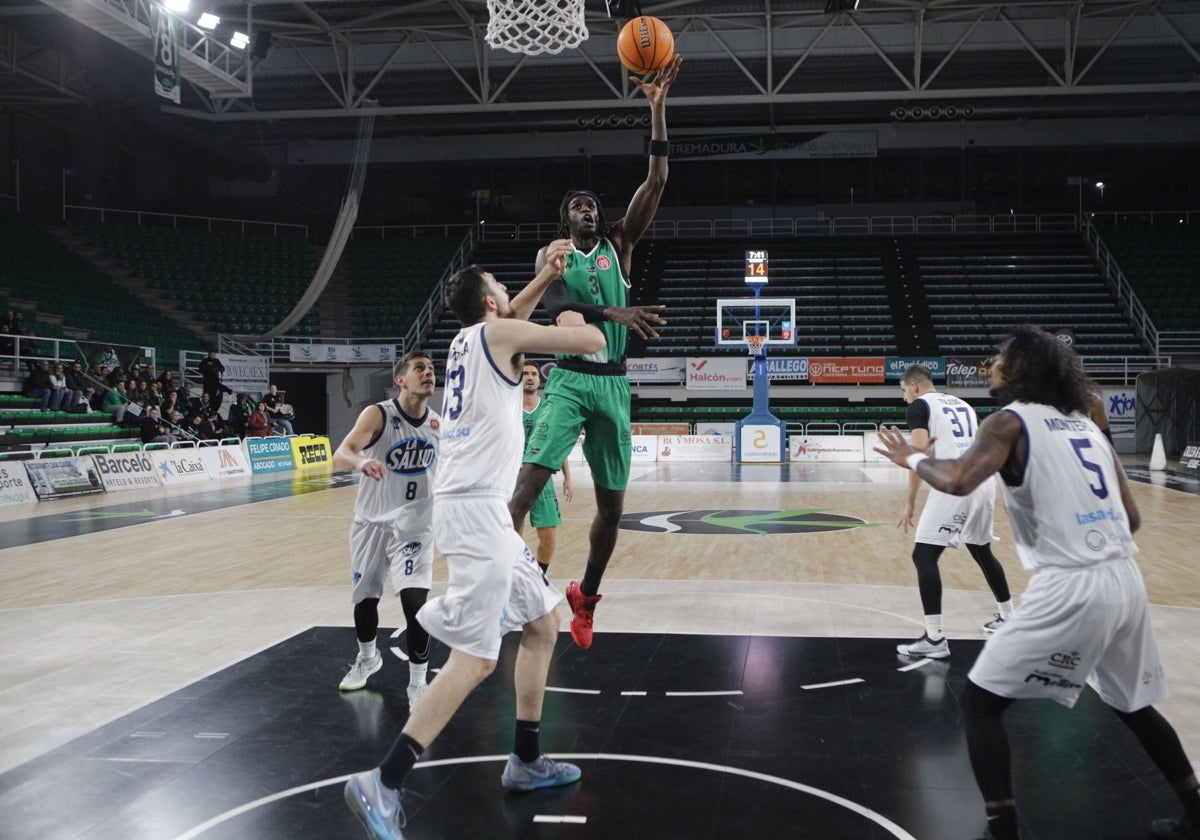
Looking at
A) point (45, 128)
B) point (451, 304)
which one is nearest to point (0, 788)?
point (451, 304)

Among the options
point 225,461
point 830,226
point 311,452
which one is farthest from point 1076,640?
point 830,226

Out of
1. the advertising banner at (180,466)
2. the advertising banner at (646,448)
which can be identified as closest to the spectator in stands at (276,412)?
the advertising banner at (180,466)

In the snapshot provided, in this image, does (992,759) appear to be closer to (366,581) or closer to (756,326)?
(366,581)

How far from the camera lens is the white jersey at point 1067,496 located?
9.46 ft

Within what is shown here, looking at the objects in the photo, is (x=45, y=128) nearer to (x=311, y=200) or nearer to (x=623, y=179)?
(x=311, y=200)

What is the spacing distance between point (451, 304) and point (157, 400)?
55.3 ft

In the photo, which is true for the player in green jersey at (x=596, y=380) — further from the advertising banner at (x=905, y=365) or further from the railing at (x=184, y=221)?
the railing at (x=184, y=221)

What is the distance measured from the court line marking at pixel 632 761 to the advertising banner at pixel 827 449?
66.8 feet

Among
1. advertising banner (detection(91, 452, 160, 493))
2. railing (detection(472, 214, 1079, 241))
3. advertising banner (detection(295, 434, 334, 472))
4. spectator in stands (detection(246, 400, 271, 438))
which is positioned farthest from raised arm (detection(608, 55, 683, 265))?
railing (detection(472, 214, 1079, 241))

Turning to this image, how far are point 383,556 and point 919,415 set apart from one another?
119 inches

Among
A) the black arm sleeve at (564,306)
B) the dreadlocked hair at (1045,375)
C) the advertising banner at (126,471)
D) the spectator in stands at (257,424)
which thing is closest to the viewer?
the dreadlocked hair at (1045,375)

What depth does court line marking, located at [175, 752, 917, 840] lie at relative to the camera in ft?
10.3

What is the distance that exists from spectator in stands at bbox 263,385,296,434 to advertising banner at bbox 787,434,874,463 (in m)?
11.9

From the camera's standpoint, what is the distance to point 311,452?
73.8 feet
